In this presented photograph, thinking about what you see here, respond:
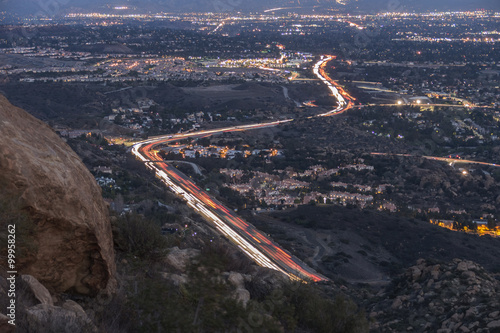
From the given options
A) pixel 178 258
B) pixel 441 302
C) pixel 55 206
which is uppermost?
pixel 55 206

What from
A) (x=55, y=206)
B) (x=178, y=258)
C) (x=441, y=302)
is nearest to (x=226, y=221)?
(x=441, y=302)

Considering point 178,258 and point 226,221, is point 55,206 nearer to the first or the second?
point 178,258

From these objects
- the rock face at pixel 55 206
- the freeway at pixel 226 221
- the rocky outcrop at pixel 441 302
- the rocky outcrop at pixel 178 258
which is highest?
the rock face at pixel 55 206

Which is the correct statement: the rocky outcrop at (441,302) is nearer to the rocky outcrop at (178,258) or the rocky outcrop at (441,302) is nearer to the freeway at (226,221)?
the freeway at (226,221)

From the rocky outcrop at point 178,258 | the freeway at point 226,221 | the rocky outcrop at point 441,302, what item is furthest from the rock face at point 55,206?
the rocky outcrop at point 441,302

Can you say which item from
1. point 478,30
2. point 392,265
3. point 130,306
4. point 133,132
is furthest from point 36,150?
point 478,30

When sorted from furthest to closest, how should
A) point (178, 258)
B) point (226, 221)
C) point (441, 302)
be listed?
1. point (226, 221)
2. point (441, 302)
3. point (178, 258)

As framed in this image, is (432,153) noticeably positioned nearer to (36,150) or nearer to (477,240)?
(477,240)
